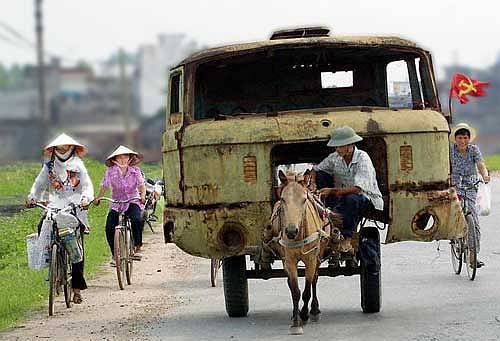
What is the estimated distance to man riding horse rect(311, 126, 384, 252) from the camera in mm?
12320

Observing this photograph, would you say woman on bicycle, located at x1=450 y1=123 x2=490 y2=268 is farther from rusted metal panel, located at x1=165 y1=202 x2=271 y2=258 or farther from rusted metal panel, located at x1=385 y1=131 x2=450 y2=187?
rusted metal panel, located at x1=165 y1=202 x2=271 y2=258

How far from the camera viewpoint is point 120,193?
17.5m

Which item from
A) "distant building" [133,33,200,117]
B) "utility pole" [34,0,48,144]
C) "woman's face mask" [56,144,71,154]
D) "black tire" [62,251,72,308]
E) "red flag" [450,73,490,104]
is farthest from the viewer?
"distant building" [133,33,200,117]

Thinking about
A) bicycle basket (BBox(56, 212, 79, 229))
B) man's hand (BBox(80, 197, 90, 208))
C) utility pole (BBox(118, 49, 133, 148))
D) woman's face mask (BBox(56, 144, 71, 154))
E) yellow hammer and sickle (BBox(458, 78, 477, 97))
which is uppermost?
utility pole (BBox(118, 49, 133, 148))

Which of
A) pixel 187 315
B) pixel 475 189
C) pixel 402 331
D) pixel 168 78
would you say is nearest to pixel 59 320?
pixel 187 315

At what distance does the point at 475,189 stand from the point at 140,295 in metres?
4.16

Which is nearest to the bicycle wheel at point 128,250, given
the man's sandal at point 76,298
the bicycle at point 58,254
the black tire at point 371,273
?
the man's sandal at point 76,298

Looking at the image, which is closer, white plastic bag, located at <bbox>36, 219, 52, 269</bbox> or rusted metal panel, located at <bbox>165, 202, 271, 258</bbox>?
rusted metal panel, located at <bbox>165, 202, 271, 258</bbox>

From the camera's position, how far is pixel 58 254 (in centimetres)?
1474

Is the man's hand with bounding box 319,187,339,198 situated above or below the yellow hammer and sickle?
below

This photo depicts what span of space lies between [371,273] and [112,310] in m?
3.23

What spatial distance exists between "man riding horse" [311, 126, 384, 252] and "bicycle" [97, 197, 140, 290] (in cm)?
459

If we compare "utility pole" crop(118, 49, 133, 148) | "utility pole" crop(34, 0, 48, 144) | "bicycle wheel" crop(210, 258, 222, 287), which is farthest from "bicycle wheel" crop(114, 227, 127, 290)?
"utility pole" crop(118, 49, 133, 148)

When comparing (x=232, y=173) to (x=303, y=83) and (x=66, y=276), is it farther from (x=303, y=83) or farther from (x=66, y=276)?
(x=66, y=276)
